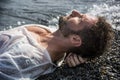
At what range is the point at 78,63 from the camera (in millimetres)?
5355

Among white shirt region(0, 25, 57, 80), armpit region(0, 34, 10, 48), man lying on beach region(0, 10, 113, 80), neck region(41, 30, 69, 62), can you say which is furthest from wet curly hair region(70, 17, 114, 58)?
armpit region(0, 34, 10, 48)

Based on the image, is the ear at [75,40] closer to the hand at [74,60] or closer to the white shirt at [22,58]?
the hand at [74,60]

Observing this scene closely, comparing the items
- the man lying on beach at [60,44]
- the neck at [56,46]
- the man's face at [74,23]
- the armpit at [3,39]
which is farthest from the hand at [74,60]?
the armpit at [3,39]

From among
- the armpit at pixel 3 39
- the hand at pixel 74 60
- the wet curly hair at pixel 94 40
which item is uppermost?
the armpit at pixel 3 39

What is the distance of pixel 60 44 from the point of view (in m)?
5.31

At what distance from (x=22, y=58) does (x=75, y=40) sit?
34.6 inches

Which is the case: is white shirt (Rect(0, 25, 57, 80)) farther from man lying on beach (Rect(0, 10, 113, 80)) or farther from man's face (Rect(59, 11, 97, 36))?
man's face (Rect(59, 11, 97, 36))

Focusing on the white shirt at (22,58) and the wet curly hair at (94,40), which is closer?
the white shirt at (22,58)

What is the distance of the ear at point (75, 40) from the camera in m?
5.26

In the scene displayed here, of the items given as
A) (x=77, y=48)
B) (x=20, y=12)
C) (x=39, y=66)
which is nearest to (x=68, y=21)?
(x=77, y=48)

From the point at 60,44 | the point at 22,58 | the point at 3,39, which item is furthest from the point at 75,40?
the point at 3,39

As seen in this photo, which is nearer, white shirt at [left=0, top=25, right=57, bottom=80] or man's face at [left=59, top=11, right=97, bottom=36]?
white shirt at [left=0, top=25, right=57, bottom=80]

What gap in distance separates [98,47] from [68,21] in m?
0.59

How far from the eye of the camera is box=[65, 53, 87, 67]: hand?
5.32 m
